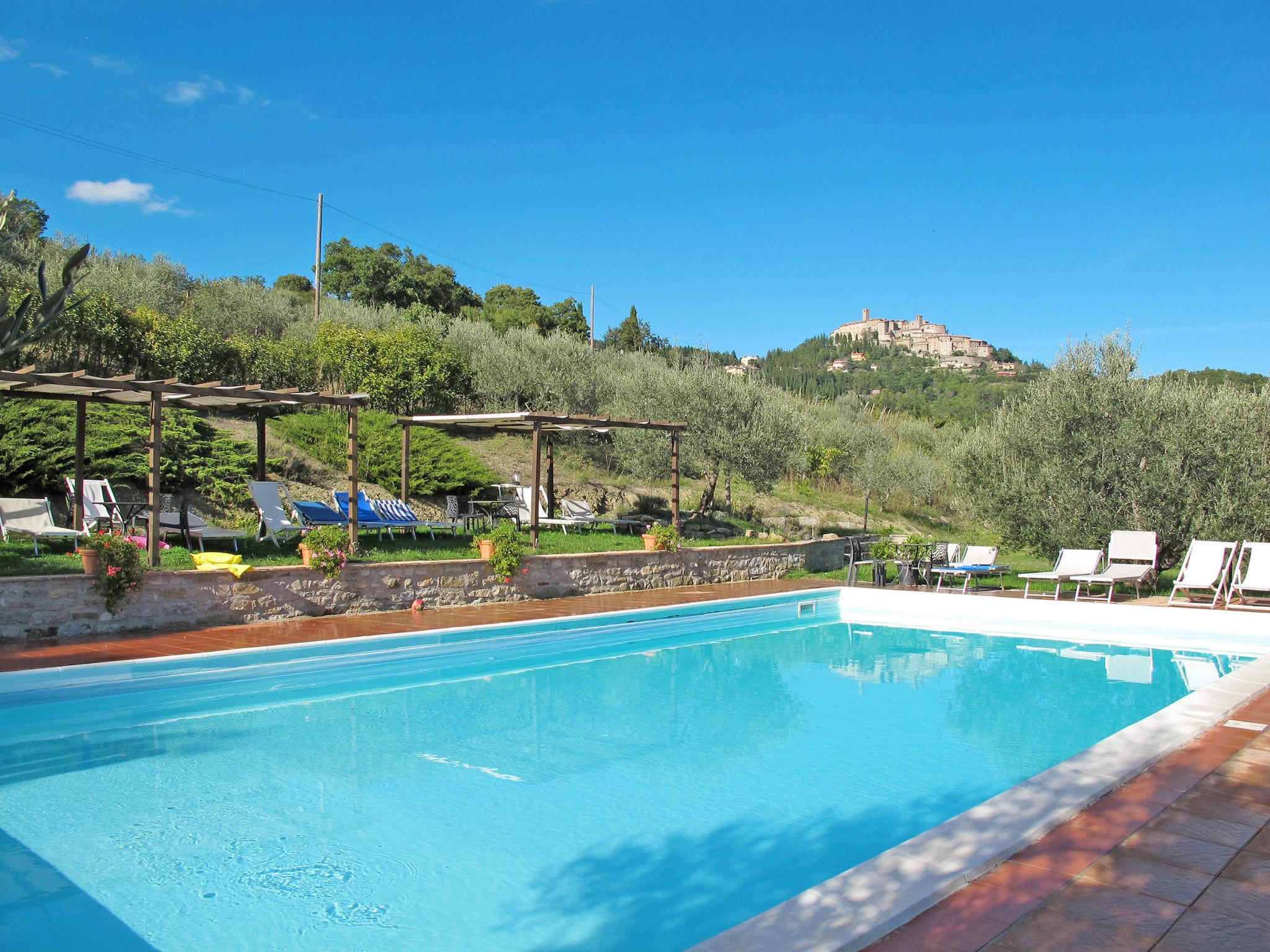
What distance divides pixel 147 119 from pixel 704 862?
79.1ft

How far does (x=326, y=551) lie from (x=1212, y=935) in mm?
8342

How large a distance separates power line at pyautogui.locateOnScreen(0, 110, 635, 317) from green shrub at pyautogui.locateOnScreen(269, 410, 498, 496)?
35.8ft

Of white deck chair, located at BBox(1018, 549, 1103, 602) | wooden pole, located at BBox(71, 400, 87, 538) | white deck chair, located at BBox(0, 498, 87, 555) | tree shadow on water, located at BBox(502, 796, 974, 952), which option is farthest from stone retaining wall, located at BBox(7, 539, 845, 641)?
tree shadow on water, located at BBox(502, 796, 974, 952)

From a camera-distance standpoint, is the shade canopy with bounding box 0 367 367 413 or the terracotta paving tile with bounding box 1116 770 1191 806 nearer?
the terracotta paving tile with bounding box 1116 770 1191 806

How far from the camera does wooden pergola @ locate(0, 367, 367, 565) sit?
28.2 feet

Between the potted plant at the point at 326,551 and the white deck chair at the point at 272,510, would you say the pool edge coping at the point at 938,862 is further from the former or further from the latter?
the white deck chair at the point at 272,510

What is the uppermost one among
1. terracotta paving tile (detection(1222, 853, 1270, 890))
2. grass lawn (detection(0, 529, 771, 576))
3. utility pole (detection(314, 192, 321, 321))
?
A: utility pole (detection(314, 192, 321, 321))

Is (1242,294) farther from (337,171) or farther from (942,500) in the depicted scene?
(337,171)

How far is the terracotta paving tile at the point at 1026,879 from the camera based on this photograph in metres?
2.85

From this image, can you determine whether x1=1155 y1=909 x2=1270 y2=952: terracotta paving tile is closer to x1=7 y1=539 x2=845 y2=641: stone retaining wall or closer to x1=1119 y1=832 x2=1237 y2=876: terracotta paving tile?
x1=1119 y1=832 x2=1237 y2=876: terracotta paving tile

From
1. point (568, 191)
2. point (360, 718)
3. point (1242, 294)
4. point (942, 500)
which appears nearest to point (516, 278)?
point (568, 191)

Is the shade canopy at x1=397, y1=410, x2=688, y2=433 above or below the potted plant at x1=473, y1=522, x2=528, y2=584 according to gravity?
above

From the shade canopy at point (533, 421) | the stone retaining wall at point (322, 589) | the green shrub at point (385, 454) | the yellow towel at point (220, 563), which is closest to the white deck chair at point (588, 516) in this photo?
the green shrub at point (385, 454)

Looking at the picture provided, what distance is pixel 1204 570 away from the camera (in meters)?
10.4
